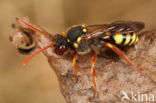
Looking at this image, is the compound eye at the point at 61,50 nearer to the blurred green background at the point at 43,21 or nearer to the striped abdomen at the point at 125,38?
the striped abdomen at the point at 125,38

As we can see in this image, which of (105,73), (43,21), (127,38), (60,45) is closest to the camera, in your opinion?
(105,73)

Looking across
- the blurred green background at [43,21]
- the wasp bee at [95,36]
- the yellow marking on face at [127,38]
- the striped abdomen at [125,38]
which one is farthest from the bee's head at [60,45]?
the blurred green background at [43,21]

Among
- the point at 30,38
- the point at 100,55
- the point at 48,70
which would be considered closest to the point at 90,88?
the point at 100,55

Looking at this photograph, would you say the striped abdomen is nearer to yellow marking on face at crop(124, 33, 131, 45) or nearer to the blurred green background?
yellow marking on face at crop(124, 33, 131, 45)

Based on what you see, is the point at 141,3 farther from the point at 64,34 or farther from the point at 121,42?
the point at 64,34

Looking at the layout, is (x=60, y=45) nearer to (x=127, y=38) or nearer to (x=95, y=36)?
(x=95, y=36)

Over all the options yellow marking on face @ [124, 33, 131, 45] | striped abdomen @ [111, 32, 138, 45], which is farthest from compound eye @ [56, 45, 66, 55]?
yellow marking on face @ [124, 33, 131, 45]

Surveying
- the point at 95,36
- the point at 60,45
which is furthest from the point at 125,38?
the point at 60,45
